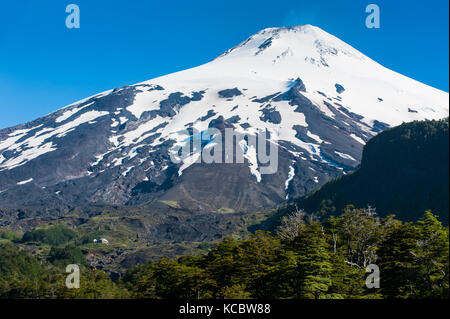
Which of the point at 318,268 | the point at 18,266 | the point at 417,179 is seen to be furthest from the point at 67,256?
the point at 318,268

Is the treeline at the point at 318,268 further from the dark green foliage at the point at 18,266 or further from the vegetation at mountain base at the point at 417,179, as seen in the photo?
the vegetation at mountain base at the point at 417,179

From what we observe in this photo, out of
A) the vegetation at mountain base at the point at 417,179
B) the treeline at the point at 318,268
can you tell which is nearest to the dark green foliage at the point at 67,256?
the treeline at the point at 318,268

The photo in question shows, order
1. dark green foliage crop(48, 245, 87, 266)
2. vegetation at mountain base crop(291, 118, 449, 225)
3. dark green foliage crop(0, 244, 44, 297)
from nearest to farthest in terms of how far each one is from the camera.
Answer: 1. dark green foliage crop(0, 244, 44, 297)
2. vegetation at mountain base crop(291, 118, 449, 225)
3. dark green foliage crop(48, 245, 87, 266)

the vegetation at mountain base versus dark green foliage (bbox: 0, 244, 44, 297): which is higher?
the vegetation at mountain base

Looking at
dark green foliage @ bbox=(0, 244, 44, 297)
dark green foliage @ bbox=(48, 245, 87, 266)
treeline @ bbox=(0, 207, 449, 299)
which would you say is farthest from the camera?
dark green foliage @ bbox=(48, 245, 87, 266)

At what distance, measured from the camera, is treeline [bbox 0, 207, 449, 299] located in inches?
2012

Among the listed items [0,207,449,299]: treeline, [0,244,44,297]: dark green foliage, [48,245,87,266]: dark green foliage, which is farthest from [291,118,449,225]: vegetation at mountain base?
[0,244,44,297]: dark green foliage

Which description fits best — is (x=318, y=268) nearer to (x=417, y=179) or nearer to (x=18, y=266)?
(x=18, y=266)

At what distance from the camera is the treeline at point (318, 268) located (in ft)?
168

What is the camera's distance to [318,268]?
53.2 metres

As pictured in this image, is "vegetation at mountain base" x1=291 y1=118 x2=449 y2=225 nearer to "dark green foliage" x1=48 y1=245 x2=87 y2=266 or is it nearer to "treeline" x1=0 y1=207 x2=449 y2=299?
"treeline" x1=0 y1=207 x2=449 y2=299
